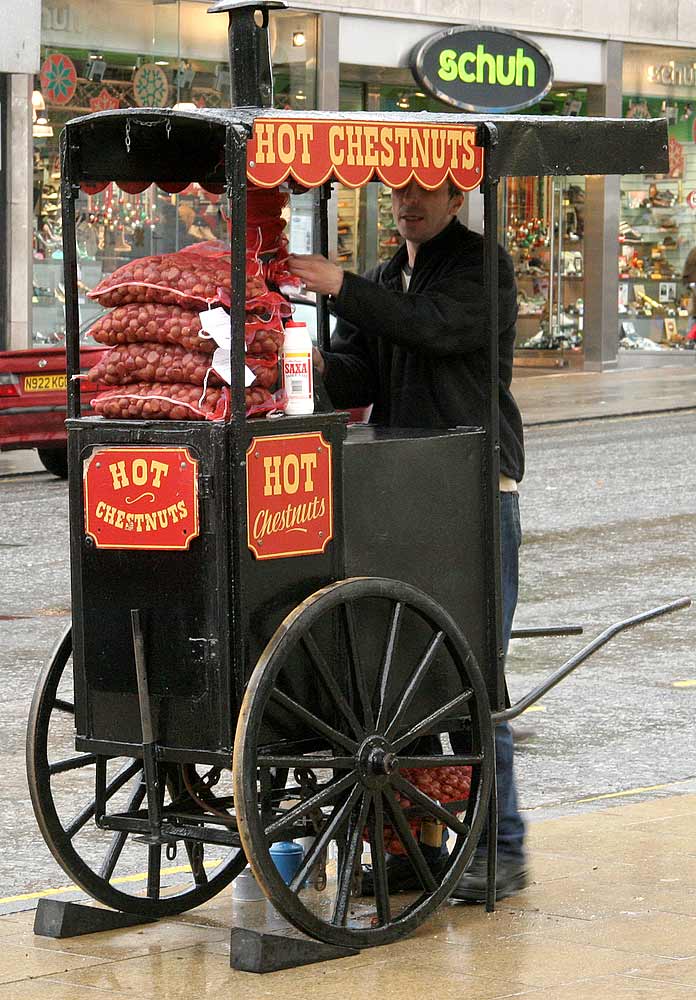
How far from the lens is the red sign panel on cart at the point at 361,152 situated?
4.61 metres

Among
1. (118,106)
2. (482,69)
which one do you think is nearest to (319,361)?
Answer: (118,106)

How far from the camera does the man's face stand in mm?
5414

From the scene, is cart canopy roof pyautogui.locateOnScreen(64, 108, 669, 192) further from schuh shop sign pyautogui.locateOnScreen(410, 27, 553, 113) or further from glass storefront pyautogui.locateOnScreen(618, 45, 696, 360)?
glass storefront pyautogui.locateOnScreen(618, 45, 696, 360)

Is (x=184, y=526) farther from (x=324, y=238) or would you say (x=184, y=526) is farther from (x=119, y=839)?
(x=324, y=238)

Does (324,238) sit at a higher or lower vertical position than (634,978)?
higher

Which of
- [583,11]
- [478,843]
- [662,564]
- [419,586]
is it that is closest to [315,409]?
[419,586]

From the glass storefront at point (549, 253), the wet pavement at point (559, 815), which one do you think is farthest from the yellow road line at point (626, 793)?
the glass storefront at point (549, 253)

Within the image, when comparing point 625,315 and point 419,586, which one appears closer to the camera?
point 419,586

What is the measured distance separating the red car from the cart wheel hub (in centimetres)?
1076

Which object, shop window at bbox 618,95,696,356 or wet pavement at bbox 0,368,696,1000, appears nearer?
wet pavement at bbox 0,368,696,1000

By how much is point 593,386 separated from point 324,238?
67.8 ft

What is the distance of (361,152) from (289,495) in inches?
34.6

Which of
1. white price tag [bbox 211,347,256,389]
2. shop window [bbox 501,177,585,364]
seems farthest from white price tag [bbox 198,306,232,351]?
shop window [bbox 501,177,585,364]

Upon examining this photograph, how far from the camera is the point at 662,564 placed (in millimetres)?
11789
